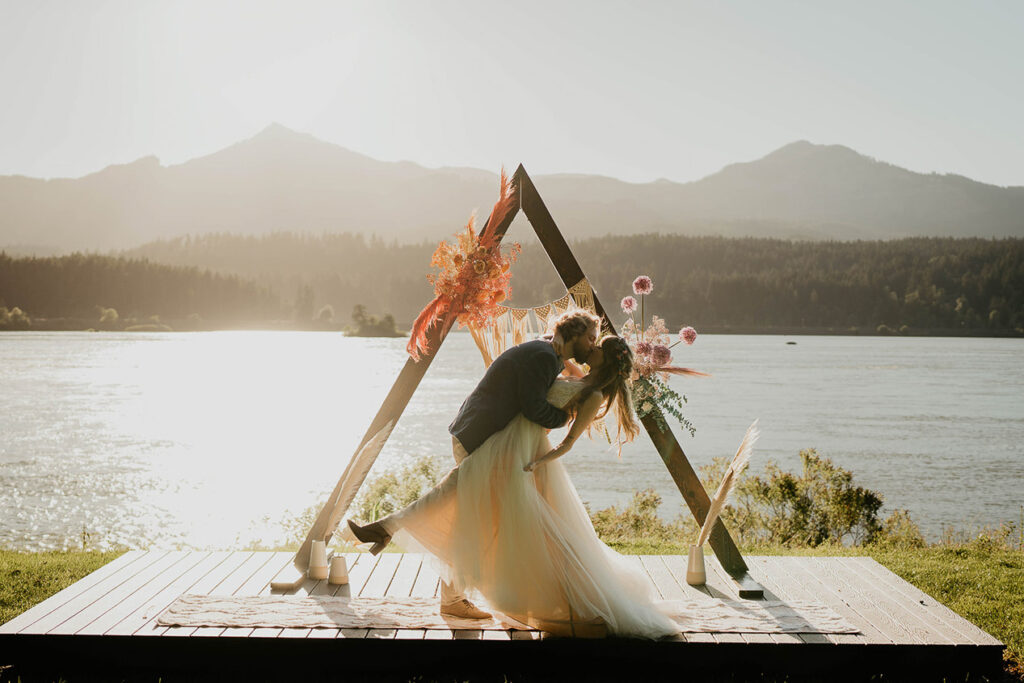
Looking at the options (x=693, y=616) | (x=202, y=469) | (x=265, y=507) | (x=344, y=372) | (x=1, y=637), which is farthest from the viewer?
(x=344, y=372)

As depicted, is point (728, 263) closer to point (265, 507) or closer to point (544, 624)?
point (265, 507)

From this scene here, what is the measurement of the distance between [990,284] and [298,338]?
289ft

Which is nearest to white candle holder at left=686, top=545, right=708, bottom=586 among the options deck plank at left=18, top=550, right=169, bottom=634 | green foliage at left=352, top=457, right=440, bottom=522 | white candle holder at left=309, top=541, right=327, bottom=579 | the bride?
the bride

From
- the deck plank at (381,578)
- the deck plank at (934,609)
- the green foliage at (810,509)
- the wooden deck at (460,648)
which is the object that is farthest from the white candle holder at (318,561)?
the green foliage at (810,509)

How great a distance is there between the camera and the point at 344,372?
248ft

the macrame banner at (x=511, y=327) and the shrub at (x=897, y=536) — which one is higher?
the macrame banner at (x=511, y=327)

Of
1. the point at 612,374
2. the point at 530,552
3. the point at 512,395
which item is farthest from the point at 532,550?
the point at 612,374

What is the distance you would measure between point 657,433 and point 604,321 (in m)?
0.79

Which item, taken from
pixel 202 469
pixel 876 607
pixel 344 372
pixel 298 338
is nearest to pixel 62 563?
pixel 876 607

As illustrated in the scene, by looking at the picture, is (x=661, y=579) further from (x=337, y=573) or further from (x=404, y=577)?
(x=337, y=573)

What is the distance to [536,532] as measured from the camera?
15.5ft

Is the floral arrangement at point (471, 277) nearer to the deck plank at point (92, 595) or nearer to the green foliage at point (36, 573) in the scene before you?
the deck plank at point (92, 595)

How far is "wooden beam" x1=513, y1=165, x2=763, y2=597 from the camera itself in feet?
19.3

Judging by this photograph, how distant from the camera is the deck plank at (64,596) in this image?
15.8 feet
